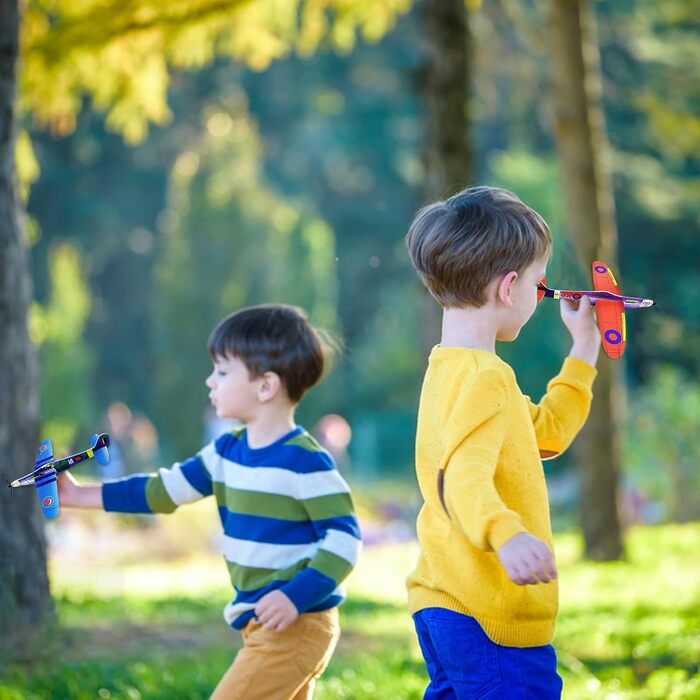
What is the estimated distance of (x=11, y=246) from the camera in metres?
5.83

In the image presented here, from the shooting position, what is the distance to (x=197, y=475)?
385 centimetres

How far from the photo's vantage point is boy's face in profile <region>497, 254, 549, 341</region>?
3.04 meters

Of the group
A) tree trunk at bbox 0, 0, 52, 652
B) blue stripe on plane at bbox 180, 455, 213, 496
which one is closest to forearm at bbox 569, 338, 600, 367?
blue stripe on plane at bbox 180, 455, 213, 496

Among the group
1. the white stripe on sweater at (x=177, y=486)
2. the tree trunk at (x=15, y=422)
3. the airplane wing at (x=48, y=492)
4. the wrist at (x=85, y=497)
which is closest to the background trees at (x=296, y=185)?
the tree trunk at (x=15, y=422)

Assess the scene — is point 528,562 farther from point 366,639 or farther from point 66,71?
point 66,71

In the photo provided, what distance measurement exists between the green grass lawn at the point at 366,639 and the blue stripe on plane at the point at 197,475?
4.09ft

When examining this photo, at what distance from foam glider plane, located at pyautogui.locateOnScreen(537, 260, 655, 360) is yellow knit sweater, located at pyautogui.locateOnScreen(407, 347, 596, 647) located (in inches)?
13.3

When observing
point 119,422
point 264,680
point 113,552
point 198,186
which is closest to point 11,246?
point 264,680

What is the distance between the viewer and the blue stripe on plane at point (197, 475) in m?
3.84

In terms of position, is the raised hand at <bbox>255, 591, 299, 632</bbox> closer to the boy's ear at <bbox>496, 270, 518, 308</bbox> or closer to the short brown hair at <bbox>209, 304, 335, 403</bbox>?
the short brown hair at <bbox>209, 304, 335, 403</bbox>

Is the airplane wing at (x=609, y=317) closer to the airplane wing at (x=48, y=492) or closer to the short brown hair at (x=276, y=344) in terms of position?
the short brown hair at (x=276, y=344)

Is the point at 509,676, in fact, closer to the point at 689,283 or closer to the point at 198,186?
the point at 689,283

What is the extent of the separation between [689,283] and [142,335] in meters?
20.6

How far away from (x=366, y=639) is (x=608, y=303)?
4.00 metres
